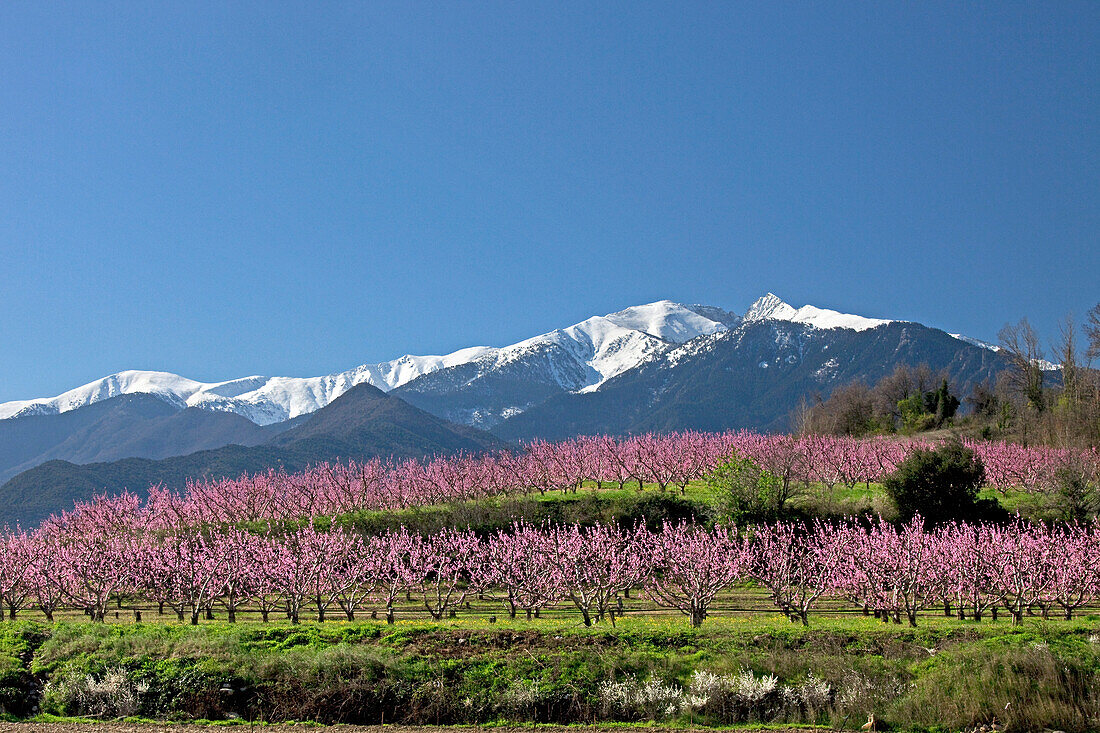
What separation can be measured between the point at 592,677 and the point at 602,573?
1183cm

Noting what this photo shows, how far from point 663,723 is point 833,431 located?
76.8m

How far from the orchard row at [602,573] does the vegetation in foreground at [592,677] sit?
25.5 ft

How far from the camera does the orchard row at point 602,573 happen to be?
1013 inches

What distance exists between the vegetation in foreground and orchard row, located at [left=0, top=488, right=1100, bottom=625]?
7.77 metres

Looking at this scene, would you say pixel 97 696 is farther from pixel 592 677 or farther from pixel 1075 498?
pixel 1075 498

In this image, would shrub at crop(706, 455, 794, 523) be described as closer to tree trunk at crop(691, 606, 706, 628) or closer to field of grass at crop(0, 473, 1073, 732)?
tree trunk at crop(691, 606, 706, 628)

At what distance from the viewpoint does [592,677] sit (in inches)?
606

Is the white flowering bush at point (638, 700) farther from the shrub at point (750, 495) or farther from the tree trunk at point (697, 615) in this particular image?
the shrub at point (750, 495)

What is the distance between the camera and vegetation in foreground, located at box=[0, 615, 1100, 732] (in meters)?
14.2

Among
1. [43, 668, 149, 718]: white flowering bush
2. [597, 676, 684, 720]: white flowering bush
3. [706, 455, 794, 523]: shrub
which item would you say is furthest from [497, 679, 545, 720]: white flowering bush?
[706, 455, 794, 523]: shrub

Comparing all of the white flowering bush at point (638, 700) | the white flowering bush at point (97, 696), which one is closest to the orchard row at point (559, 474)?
the white flowering bush at point (97, 696)

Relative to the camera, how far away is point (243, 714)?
15.3 meters

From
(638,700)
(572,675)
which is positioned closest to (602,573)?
(572,675)

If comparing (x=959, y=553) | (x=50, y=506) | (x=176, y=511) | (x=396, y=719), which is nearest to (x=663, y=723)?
(x=396, y=719)
